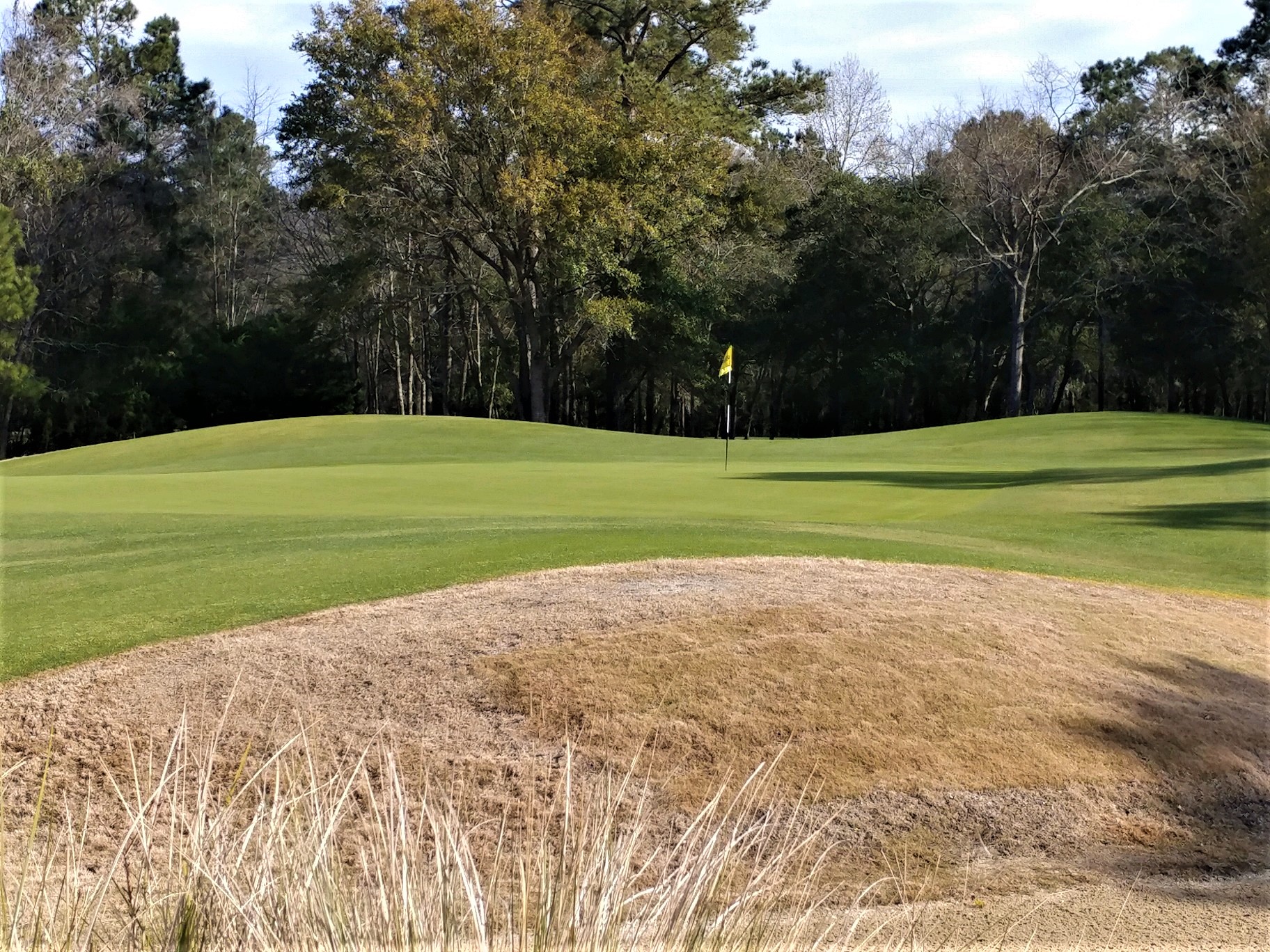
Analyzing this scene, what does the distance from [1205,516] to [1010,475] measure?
591 cm

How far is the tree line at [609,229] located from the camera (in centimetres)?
4375

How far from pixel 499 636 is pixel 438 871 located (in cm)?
492

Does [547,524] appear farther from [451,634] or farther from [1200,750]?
[1200,750]

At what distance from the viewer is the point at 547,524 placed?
14102 millimetres

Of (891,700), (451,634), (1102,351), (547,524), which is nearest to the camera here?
(891,700)

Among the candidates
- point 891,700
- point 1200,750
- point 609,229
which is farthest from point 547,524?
point 609,229

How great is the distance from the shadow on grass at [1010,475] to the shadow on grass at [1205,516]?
2588 millimetres

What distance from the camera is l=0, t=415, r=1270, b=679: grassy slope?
9445mm

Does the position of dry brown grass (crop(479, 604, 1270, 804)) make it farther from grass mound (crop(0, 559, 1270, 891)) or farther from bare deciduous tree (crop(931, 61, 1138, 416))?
bare deciduous tree (crop(931, 61, 1138, 416))

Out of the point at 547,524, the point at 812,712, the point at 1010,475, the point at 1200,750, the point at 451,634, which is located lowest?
the point at 1200,750

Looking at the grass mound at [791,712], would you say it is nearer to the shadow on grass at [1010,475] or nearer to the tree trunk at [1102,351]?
the shadow on grass at [1010,475]

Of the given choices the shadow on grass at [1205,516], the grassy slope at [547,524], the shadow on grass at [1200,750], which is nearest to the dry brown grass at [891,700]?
the shadow on grass at [1200,750]

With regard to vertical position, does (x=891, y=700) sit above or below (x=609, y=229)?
below

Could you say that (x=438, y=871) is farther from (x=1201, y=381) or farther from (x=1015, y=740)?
(x=1201, y=381)
